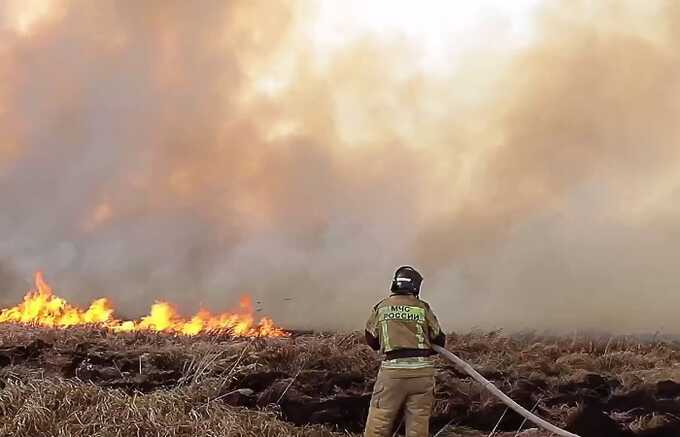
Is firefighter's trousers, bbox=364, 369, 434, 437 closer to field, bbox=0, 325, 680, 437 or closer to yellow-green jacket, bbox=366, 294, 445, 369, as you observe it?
yellow-green jacket, bbox=366, 294, 445, 369

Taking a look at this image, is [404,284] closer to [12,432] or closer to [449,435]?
[449,435]

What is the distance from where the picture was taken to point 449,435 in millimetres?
10562

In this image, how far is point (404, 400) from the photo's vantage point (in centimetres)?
882

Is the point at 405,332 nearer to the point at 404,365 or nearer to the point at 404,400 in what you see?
the point at 404,365

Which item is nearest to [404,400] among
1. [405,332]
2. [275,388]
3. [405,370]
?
[405,370]

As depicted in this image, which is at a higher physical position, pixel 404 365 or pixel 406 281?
pixel 406 281

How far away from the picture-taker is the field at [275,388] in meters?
10.2

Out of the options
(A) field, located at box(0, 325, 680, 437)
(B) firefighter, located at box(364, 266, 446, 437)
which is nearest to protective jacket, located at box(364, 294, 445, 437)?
(B) firefighter, located at box(364, 266, 446, 437)

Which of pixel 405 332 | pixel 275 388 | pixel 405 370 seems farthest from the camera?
pixel 275 388

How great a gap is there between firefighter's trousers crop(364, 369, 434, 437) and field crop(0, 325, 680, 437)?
2.01 metres

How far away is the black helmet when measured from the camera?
9156 mm

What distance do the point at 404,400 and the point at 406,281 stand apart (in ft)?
5.09

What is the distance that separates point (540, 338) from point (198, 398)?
9.78 m

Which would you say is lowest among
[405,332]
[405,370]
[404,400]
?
[404,400]
